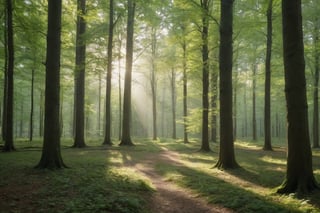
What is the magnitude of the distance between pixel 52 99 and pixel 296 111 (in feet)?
22.6

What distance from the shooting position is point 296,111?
6012 millimetres

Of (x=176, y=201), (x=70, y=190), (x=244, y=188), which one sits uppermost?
(x=70, y=190)

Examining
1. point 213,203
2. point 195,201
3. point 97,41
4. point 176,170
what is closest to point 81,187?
point 195,201

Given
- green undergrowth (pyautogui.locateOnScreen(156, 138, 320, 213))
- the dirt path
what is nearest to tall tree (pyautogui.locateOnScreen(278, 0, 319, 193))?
green undergrowth (pyautogui.locateOnScreen(156, 138, 320, 213))

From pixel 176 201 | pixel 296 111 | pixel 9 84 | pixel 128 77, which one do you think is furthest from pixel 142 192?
pixel 128 77

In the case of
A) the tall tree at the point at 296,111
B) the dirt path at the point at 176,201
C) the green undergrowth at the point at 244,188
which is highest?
the tall tree at the point at 296,111

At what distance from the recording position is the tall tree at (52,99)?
8.29 metres

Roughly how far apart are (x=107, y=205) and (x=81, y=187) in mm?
1502

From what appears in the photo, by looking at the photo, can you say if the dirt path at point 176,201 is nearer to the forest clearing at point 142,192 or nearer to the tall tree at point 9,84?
the forest clearing at point 142,192

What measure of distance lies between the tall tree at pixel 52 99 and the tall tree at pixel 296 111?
21.4ft

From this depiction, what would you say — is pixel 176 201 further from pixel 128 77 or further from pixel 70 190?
pixel 128 77

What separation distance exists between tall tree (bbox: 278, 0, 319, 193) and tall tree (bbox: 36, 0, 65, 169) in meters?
6.51

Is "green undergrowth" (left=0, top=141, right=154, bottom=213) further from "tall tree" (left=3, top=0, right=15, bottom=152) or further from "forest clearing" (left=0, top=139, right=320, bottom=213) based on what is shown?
"tall tree" (left=3, top=0, right=15, bottom=152)

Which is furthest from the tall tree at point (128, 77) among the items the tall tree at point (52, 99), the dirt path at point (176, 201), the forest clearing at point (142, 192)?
the dirt path at point (176, 201)
